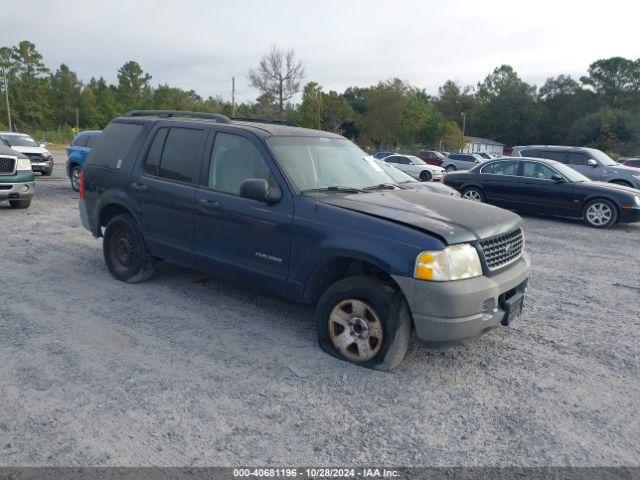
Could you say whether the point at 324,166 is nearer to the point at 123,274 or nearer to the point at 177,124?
the point at 177,124

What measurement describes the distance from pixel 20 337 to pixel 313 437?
9.31ft

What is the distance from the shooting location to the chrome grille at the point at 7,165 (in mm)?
10365

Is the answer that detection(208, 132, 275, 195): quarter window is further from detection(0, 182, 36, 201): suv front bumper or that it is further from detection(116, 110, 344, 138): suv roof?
detection(0, 182, 36, 201): suv front bumper

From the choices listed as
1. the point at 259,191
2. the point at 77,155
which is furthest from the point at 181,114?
the point at 77,155

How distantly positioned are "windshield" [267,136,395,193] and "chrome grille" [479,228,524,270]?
4.47 feet

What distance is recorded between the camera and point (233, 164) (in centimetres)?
492

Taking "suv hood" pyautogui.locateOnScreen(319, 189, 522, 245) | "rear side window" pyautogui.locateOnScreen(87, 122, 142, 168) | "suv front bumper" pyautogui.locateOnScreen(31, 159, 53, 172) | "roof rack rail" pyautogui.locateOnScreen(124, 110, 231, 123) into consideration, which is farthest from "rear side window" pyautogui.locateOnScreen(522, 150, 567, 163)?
"suv front bumper" pyautogui.locateOnScreen(31, 159, 53, 172)

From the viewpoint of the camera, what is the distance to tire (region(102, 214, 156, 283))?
5.81 meters

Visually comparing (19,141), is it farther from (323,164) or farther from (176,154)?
(323,164)

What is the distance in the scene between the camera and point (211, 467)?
9.29 ft

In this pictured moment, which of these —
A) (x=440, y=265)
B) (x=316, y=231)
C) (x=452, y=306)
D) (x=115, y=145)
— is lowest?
(x=452, y=306)

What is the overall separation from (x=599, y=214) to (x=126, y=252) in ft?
33.0

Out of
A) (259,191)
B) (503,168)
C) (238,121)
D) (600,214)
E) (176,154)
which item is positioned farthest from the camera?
(503,168)

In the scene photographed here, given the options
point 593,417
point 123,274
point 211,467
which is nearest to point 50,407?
point 211,467
